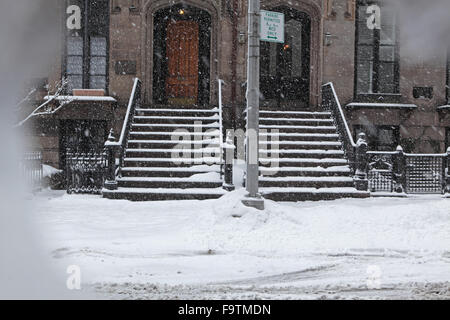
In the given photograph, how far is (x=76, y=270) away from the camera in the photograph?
19.6 ft

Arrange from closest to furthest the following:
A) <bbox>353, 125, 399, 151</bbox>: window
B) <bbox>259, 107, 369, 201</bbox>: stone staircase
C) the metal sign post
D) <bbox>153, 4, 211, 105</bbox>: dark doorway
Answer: the metal sign post, <bbox>259, 107, 369, 201</bbox>: stone staircase, <bbox>153, 4, 211, 105</bbox>: dark doorway, <bbox>353, 125, 399, 151</bbox>: window

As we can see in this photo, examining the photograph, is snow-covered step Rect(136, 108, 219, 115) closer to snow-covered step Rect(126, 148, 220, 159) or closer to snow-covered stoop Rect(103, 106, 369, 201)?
snow-covered stoop Rect(103, 106, 369, 201)

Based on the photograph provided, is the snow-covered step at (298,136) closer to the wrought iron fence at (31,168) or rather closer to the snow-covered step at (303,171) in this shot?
the snow-covered step at (303,171)

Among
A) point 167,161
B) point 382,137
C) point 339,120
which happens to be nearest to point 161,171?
point 167,161

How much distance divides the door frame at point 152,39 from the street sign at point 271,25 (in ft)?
20.5

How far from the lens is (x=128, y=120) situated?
1367cm

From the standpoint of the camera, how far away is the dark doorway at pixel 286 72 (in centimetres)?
1691

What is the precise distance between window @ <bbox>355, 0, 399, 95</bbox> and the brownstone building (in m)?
0.03

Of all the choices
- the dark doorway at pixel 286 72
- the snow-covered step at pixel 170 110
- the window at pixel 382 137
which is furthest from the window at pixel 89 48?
the window at pixel 382 137

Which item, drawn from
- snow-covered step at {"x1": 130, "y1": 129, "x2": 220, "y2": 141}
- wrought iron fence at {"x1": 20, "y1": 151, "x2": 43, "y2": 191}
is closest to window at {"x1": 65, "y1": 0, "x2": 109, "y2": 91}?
snow-covered step at {"x1": 130, "y1": 129, "x2": 220, "y2": 141}

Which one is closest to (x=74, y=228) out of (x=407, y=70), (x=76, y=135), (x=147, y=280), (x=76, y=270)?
(x=76, y=270)

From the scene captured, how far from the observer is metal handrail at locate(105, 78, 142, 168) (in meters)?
12.5

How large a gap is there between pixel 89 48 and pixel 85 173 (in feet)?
16.2
